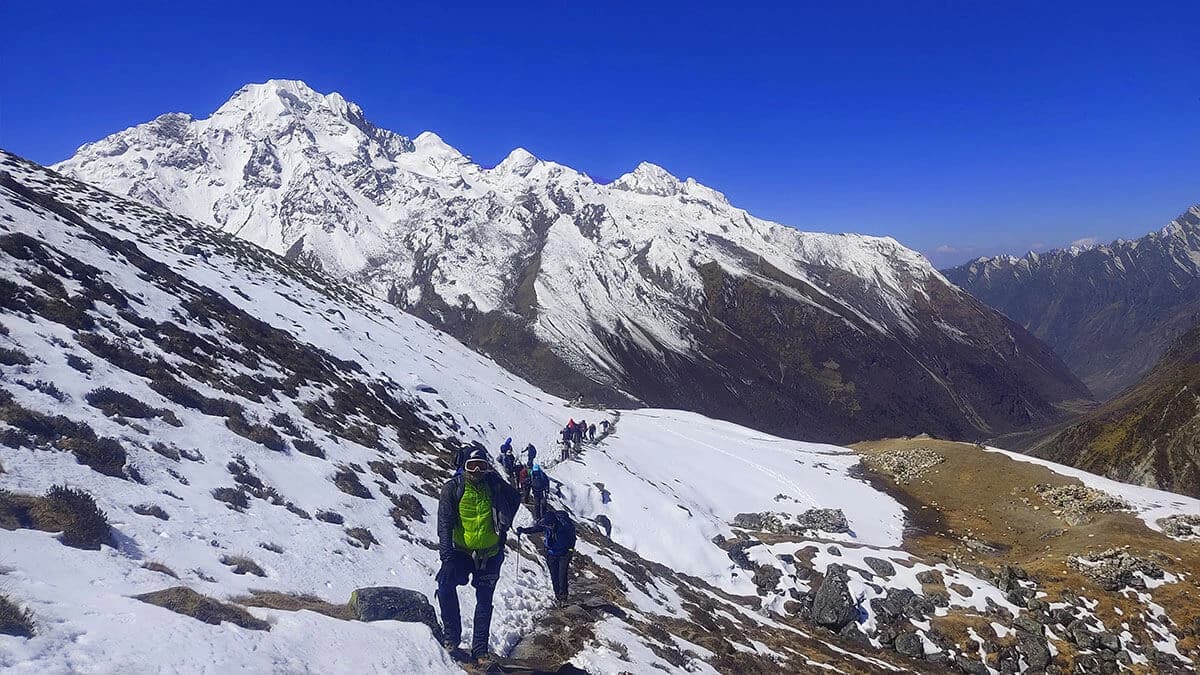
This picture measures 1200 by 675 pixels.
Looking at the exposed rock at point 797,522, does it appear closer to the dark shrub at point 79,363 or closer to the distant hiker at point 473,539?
the distant hiker at point 473,539

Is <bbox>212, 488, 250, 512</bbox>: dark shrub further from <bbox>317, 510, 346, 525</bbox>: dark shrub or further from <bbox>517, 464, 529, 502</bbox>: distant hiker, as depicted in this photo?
<bbox>517, 464, 529, 502</bbox>: distant hiker

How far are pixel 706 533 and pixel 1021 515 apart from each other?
1015 inches

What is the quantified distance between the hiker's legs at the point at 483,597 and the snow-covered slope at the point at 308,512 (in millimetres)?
849

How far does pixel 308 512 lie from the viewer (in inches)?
573

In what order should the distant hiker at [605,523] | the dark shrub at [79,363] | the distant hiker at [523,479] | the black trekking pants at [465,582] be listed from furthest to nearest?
the distant hiker at [605,523]
the distant hiker at [523,479]
the dark shrub at [79,363]
the black trekking pants at [465,582]

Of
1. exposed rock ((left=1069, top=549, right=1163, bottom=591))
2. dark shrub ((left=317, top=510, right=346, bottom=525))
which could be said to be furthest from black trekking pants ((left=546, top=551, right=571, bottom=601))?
exposed rock ((left=1069, top=549, right=1163, bottom=591))

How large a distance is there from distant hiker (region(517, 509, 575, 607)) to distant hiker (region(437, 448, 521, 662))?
448 cm

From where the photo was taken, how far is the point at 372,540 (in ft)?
47.0

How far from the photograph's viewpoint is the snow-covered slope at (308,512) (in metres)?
8.73

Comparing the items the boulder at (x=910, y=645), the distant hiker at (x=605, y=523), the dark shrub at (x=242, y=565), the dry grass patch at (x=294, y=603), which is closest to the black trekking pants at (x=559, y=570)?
the dry grass patch at (x=294, y=603)

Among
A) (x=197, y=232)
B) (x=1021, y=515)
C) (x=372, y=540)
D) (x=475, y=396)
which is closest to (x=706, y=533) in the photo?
(x=475, y=396)

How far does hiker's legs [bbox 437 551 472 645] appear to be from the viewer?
1005 cm

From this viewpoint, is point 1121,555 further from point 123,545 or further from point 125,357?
point 125,357

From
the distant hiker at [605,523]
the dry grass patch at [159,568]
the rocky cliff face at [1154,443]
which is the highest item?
the rocky cliff face at [1154,443]
